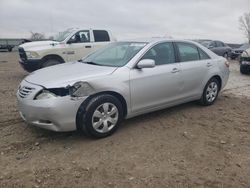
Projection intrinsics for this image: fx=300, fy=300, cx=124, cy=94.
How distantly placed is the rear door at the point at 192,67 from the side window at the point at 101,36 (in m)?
5.53

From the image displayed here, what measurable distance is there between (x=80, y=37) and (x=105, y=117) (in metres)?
6.76

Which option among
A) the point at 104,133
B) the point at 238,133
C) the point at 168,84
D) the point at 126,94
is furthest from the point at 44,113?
the point at 238,133

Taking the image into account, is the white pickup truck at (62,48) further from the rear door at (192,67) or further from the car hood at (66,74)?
the rear door at (192,67)

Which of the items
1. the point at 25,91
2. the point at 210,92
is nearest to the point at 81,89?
the point at 25,91

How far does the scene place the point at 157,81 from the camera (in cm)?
523

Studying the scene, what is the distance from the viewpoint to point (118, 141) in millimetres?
4520

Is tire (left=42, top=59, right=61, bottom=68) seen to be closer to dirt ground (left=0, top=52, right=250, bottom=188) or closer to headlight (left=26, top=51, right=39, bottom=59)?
headlight (left=26, top=51, right=39, bottom=59)

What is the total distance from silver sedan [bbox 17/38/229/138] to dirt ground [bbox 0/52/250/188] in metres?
0.31

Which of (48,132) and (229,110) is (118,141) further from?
(229,110)

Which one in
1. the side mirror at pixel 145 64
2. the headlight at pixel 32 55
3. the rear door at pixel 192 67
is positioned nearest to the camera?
the side mirror at pixel 145 64

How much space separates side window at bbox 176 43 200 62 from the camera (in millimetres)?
5930

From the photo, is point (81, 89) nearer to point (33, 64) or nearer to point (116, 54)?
point (116, 54)

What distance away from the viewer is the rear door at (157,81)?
496 cm

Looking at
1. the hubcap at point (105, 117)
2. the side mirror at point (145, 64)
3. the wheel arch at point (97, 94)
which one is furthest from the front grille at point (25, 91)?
the side mirror at point (145, 64)
